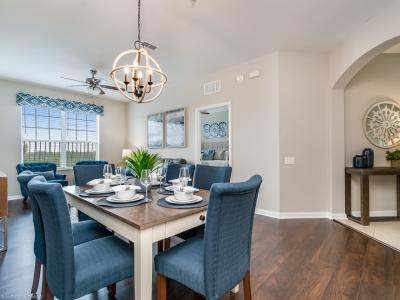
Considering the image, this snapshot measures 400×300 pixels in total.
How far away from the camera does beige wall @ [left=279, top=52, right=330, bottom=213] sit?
3545mm

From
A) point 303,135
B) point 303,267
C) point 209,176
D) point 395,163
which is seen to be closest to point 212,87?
point 303,135

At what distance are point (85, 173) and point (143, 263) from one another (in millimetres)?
1841

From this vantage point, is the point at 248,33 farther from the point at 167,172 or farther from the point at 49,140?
the point at 49,140

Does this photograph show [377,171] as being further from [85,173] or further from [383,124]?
[85,173]

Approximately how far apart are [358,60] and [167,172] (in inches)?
120

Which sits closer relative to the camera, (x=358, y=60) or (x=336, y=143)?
(x=358, y=60)

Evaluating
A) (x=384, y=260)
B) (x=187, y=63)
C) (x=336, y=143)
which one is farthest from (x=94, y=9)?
(x=384, y=260)

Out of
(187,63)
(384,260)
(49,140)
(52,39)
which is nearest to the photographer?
(384,260)

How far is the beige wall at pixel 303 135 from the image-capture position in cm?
354

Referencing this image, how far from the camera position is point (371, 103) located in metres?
3.57

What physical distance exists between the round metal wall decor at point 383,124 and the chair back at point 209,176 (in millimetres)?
2925

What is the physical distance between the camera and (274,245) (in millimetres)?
2533

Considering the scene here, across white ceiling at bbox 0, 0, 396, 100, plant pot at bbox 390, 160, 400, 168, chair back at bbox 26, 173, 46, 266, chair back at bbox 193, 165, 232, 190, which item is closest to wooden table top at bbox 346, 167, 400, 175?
plant pot at bbox 390, 160, 400, 168

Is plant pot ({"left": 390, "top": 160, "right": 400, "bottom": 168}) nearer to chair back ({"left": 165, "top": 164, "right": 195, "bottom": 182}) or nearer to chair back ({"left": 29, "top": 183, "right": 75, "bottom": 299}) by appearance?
chair back ({"left": 165, "top": 164, "right": 195, "bottom": 182})
